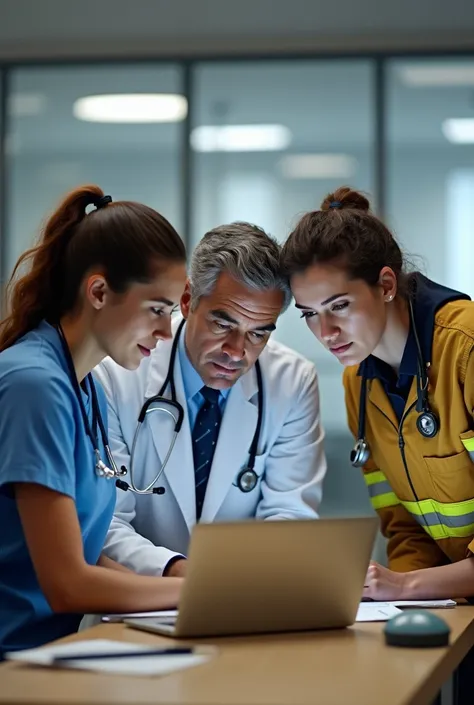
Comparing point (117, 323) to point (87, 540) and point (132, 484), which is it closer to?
point (87, 540)

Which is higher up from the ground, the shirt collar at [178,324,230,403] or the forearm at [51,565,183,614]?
the shirt collar at [178,324,230,403]

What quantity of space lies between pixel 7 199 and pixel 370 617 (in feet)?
11.7

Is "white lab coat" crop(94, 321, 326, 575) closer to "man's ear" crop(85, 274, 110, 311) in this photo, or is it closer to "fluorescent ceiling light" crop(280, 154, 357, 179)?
"man's ear" crop(85, 274, 110, 311)

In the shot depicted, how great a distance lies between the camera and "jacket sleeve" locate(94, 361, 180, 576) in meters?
2.04

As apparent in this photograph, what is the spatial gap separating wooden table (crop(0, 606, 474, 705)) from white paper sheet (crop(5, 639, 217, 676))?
13mm

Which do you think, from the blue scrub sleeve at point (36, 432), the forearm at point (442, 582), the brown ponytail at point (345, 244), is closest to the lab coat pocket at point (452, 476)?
the forearm at point (442, 582)

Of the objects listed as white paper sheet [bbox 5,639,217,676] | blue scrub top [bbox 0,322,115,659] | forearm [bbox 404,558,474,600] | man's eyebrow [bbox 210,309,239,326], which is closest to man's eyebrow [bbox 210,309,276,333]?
man's eyebrow [bbox 210,309,239,326]

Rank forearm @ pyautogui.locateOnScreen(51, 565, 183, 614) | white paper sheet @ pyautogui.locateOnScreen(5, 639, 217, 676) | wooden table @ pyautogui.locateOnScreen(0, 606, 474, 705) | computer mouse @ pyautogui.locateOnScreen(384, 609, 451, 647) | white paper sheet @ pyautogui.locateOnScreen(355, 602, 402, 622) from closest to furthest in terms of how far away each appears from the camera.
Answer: wooden table @ pyautogui.locateOnScreen(0, 606, 474, 705)
white paper sheet @ pyautogui.locateOnScreen(5, 639, 217, 676)
computer mouse @ pyautogui.locateOnScreen(384, 609, 451, 647)
forearm @ pyautogui.locateOnScreen(51, 565, 183, 614)
white paper sheet @ pyautogui.locateOnScreen(355, 602, 402, 622)

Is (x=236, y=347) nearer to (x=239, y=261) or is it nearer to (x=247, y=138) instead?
(x=239, y=261)

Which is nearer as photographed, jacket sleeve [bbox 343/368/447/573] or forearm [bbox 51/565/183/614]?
Answer: forearm [bbox 51/565/183/614]

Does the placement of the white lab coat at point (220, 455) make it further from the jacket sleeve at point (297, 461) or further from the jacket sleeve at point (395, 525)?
the jacket sleeve at point (395, 525)

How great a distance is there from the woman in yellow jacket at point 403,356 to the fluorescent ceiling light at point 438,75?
2.58 meters

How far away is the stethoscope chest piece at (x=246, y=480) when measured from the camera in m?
2.32

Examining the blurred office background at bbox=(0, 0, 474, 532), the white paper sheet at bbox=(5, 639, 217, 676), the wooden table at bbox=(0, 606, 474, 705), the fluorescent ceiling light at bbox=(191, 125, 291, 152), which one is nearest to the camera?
the wooden table at bbox=(0, 606, 474, 705)
